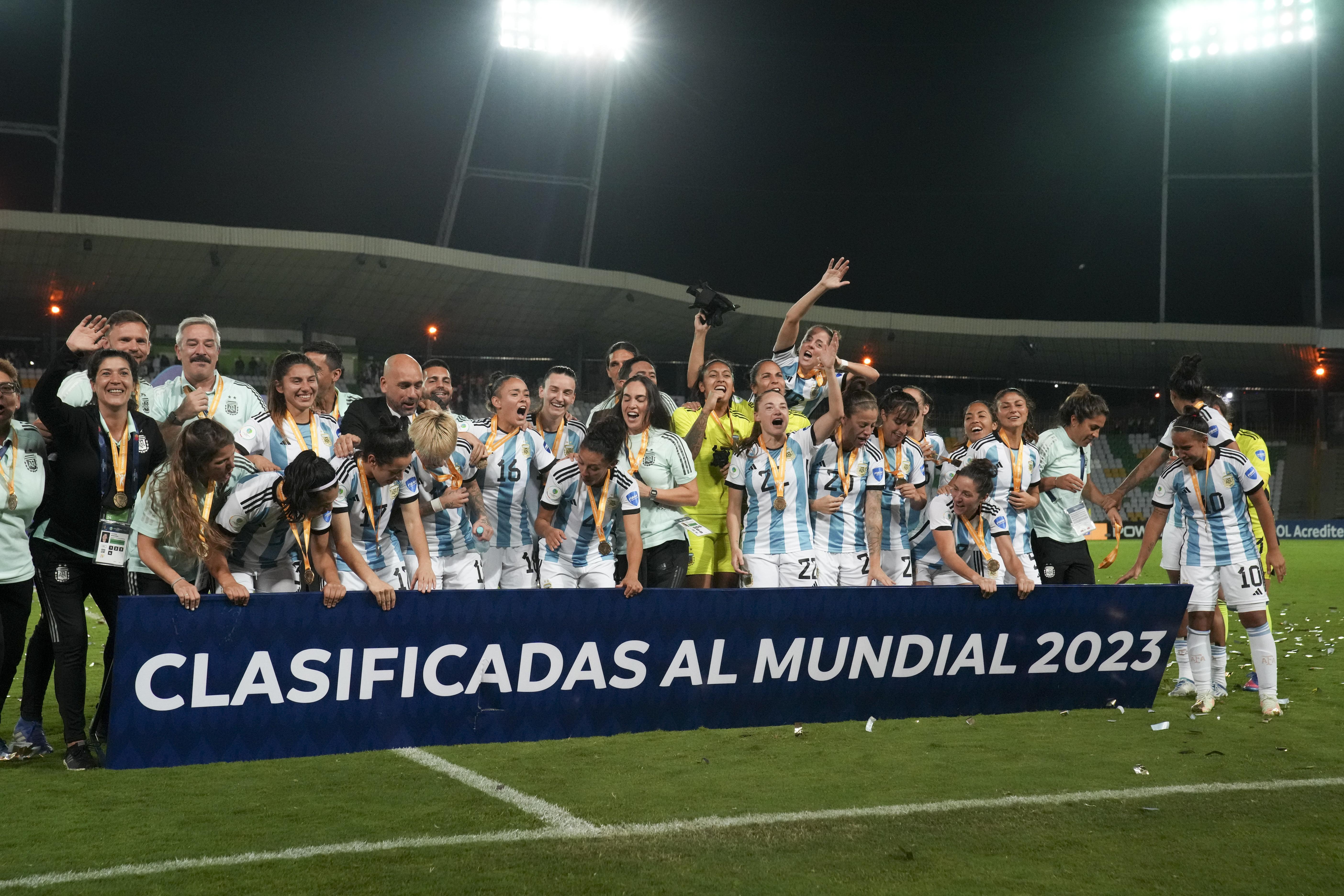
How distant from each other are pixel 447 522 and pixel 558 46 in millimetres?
26650

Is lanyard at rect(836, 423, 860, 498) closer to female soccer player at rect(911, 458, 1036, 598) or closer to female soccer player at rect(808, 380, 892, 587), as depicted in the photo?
female soccer player at rect(808, 380, 892, 587)

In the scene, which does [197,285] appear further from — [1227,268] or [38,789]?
[1227,268]

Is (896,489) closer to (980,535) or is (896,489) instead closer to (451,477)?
(980,535)

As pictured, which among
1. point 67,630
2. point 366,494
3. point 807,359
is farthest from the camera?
point 807,359

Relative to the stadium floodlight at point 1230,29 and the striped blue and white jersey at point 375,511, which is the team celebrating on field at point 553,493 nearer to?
the striped blue and white jersey at point 375,511

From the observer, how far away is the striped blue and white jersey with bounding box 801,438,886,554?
7.63 m

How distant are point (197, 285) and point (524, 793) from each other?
24.3m

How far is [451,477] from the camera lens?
7180mm

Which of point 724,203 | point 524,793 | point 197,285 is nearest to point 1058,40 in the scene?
point 724,203

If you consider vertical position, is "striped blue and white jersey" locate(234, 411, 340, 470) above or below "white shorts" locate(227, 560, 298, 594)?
above

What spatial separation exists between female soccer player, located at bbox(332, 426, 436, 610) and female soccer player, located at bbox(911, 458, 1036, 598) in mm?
3168

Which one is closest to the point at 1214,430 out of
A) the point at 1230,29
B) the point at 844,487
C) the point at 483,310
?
the point at 844,487

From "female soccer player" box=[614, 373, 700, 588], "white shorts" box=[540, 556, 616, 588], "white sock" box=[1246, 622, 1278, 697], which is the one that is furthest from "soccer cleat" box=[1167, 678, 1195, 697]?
"white shorts" box=[540, 556, 616, 588]

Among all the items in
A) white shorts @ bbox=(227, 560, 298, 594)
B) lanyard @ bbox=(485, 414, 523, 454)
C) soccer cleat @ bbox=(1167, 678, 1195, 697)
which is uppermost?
lanyard @ bbox=(485, 414, 523, 454)
